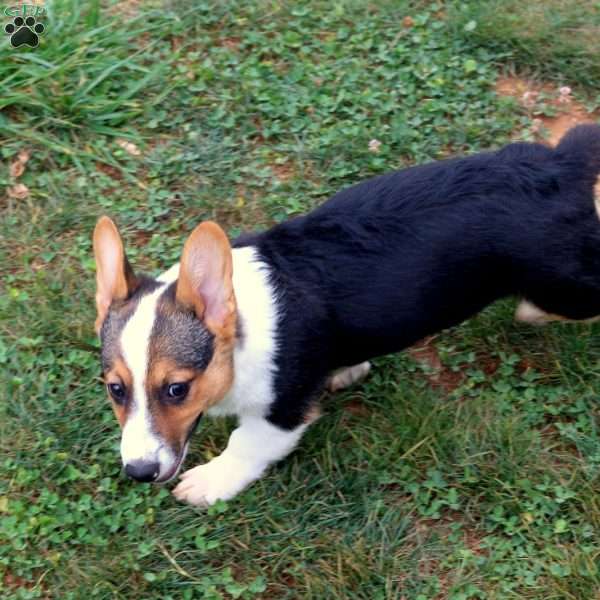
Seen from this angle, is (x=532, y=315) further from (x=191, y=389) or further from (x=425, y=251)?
(x=191, y=389)

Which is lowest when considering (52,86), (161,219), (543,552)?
(543,552)

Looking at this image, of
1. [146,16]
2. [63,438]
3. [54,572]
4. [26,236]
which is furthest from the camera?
[146,16]

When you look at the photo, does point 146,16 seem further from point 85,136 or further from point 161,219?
point 161,219

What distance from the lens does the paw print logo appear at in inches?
217

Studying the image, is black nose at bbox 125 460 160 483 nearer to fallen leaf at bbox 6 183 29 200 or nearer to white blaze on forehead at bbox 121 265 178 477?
white blaze on forehead at bbox 121 265 178 477

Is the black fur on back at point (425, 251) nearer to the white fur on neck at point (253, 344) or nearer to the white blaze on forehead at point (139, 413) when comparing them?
the white fur on neck at point (253, 344)

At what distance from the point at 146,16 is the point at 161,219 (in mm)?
1594

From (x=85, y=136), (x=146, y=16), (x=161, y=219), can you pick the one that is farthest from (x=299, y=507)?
(x=146, y=16)

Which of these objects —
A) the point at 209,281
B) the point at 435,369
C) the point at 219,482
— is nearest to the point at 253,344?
the point at 209,281

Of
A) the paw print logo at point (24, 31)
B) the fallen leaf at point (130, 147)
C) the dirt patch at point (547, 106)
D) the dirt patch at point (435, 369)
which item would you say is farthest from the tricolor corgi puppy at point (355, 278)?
the paw print logo at point (24, 31)

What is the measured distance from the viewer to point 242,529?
4.01m

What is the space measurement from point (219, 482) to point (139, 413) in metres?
0.87

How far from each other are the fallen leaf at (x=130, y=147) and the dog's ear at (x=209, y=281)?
2147 mm
